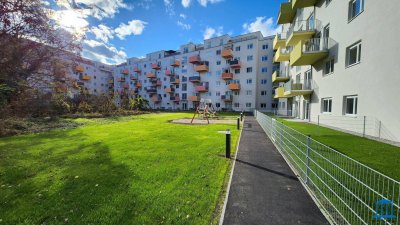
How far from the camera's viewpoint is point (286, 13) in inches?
982

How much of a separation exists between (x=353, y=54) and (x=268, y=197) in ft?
44.1

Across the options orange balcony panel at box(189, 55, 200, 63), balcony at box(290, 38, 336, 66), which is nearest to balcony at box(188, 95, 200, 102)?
orange balcony panel at box(189, 55, 200, 63)

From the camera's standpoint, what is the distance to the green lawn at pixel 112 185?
366cm

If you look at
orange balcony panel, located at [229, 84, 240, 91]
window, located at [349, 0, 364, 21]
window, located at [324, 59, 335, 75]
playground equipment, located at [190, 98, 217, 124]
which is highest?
window, located at [349, 0, 364, 21]

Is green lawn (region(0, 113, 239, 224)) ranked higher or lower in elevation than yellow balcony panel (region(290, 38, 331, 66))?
lower

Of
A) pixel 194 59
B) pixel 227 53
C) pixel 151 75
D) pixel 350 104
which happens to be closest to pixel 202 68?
pixel 194 59

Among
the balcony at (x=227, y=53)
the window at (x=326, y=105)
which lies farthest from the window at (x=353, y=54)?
the balcony at (x=227, y=53)

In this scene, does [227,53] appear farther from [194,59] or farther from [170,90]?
[170,90]

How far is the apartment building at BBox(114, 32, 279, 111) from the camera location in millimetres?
42719

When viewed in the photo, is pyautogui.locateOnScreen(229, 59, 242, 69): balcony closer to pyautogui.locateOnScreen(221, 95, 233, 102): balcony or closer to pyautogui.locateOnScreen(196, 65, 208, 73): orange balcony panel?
pyautogui.locateOnScreen(196, 65, 208, 73): orange balcony panel

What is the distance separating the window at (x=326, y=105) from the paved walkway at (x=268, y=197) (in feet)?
39.6

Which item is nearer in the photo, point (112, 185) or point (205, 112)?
point (112, 185)

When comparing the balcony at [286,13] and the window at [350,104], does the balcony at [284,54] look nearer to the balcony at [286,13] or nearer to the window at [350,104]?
the balcony at [286,13]

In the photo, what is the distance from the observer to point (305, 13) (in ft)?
72.2
